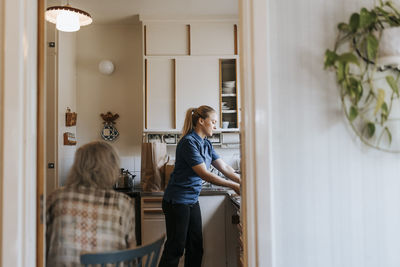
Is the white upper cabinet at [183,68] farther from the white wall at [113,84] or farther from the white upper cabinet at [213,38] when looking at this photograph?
the white wall at [113,84]

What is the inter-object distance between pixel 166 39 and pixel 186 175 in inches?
71.0

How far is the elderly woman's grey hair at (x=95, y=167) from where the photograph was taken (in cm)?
149

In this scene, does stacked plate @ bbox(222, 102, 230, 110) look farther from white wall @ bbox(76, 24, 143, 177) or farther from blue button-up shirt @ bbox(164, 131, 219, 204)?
blue button-up shirt @ bbox(164, 131, 219, 204)

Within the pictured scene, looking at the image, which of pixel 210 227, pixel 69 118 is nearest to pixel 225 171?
pixel 210 227

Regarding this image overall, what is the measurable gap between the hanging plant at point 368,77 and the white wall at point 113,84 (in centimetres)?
295

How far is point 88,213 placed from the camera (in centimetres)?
144

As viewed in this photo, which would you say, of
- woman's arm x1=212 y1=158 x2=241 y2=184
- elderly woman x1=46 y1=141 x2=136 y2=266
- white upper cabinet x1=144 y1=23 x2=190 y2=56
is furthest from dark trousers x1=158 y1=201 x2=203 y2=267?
white upper cabinet x1=144 y1=23 x2=190 y2=56

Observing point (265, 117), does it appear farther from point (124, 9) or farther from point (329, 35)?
point (124, 9)

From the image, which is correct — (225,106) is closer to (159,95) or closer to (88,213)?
(159,95)

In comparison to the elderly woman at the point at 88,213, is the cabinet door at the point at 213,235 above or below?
below

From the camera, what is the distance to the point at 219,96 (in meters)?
3.80

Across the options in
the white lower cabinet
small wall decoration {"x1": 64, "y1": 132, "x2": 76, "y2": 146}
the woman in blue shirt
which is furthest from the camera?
small wall decoration {"x1": 64, "y1": 132, "x2": 76, "y2": 146}

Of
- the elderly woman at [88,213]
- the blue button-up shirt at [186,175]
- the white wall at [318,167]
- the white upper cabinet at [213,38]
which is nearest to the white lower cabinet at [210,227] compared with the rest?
the blue button-up shirt at [186,175]

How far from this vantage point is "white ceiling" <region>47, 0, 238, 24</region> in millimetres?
3512
